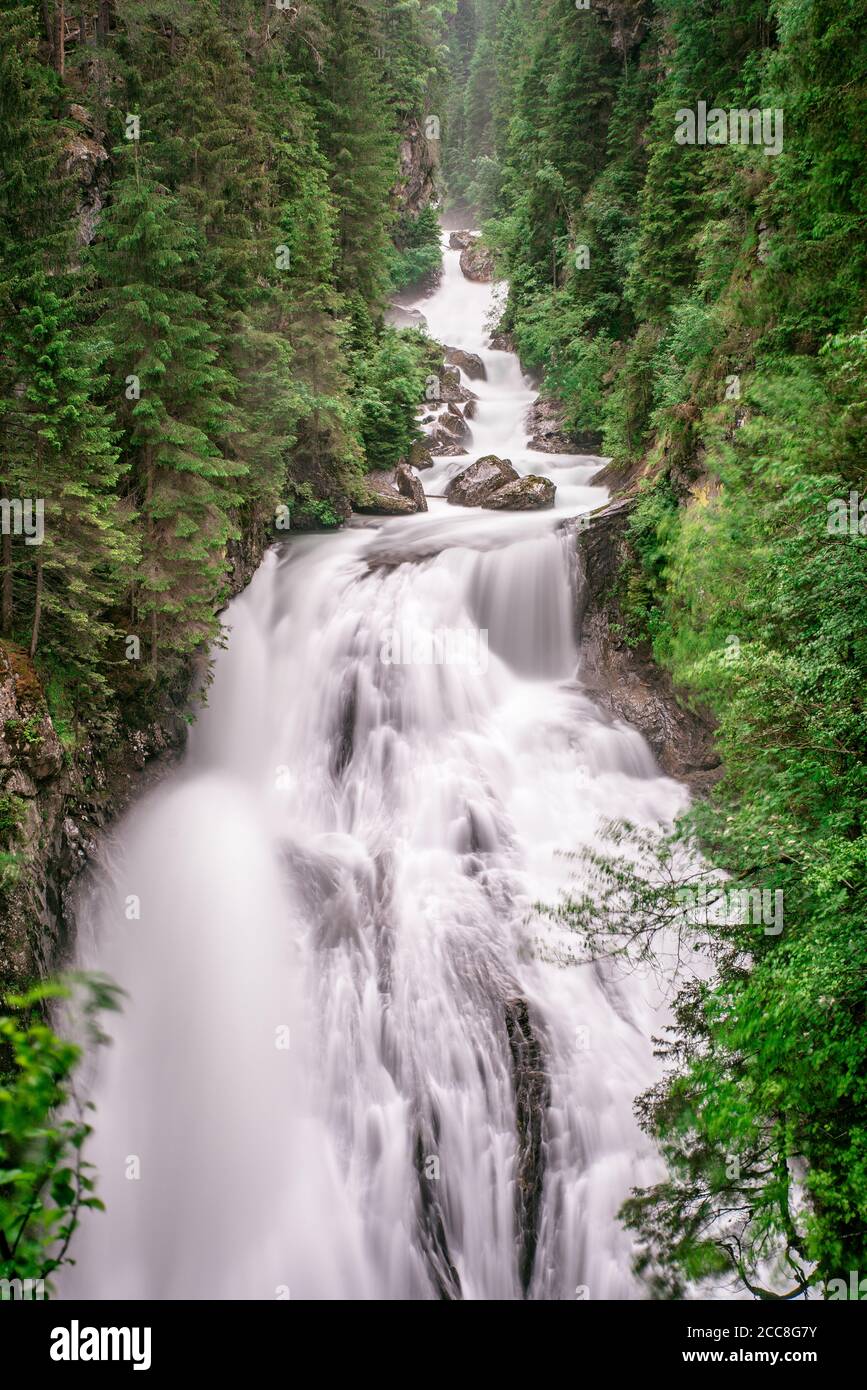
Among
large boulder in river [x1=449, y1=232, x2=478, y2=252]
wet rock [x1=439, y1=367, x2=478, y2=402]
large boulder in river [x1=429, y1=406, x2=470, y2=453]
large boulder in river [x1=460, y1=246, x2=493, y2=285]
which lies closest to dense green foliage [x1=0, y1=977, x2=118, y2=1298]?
large boulder in river [x1=429, y1=406, x2=470, y2=453]

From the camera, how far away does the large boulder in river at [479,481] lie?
20.7 m

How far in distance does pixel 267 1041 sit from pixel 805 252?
11823 millimetres

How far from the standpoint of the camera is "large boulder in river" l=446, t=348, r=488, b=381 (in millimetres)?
31719

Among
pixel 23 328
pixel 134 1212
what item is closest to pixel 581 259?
pixel 23 328

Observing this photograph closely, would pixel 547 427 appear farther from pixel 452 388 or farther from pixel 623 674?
pixel 623 674

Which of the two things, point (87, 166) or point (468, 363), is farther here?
point (468, 363)

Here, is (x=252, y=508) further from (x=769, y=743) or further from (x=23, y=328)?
(x=769, y=743)

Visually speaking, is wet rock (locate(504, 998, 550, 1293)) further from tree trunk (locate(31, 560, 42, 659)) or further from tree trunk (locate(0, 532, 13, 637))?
tree trunk (locate(0, 532, 13, 637))

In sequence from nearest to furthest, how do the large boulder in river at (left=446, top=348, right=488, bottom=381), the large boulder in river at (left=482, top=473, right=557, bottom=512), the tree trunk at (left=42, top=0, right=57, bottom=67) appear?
1. the tree trunk at (left=42, top=0, right=57, bottom=67)
2. the large boulder in river at (left=482, top=473, right=557, bottom=512)
3. the large boulder in river at (left=446, top=348, right=488, bottom=381)

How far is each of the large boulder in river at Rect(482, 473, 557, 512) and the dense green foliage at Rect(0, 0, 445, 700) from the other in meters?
3.97

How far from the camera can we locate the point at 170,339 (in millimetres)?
10453

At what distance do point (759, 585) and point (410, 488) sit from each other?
14.9 meters

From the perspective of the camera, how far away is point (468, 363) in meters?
31.9

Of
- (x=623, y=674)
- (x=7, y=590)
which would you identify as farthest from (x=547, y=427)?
(x=7, y=590)
